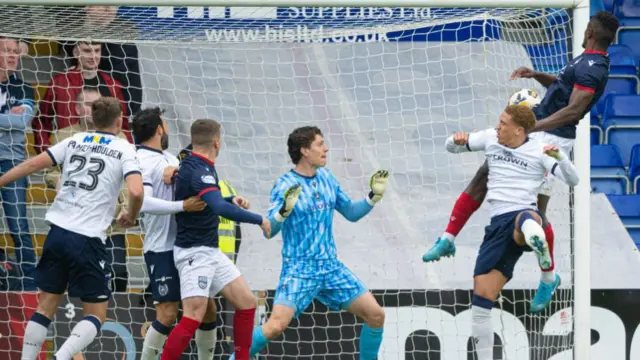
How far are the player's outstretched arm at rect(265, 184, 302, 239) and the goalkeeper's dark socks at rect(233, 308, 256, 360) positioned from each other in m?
0.51

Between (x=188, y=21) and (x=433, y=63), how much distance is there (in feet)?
6.63

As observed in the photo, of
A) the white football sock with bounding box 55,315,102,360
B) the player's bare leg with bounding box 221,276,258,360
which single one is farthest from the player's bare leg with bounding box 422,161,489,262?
the white football sock with bounding box 55,315,102,360

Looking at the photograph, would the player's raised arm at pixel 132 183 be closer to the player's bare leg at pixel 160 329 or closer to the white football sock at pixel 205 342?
the player's bare leg at pixel 160 329

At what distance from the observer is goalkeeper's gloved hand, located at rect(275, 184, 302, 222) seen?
6.92 meters

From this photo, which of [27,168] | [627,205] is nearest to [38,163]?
[27,168]

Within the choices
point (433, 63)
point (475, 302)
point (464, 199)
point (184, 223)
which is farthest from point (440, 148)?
point (184, 223)

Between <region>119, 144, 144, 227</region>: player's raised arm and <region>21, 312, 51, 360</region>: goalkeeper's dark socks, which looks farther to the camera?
<region>21, 312, 51, 360</region>: goalkeeper's dark socks

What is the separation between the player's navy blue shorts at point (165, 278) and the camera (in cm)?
712

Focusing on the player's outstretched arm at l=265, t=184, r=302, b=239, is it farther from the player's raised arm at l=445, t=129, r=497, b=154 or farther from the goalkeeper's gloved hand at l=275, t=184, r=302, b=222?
the player's raised arm at l=445, t=129, r=497, b=154

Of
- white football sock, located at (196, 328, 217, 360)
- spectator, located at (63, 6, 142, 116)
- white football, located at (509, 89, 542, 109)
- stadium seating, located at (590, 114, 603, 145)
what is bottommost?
white football sock, located at (196, 328, 217, 360)

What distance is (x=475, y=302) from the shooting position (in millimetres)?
7121

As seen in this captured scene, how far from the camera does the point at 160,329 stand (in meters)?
7.21

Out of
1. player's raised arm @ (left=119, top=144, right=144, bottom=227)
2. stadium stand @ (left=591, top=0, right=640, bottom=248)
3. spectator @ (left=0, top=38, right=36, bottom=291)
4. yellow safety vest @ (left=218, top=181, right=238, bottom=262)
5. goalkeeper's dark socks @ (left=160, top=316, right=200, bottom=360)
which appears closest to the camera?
player's raised arm @ (left=119, top=144, right=144, bottom=227)

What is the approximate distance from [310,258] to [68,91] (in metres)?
2.60
